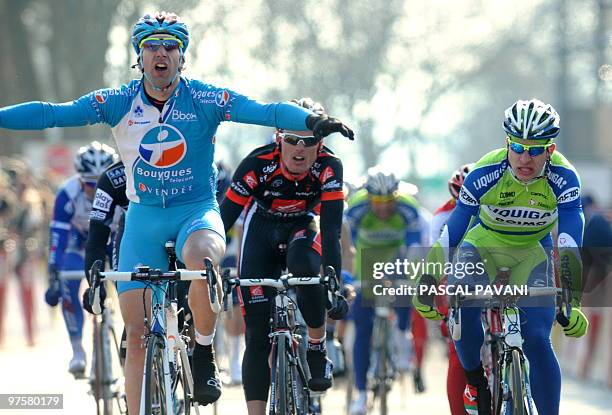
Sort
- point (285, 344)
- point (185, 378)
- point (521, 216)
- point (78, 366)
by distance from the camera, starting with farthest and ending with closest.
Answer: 1. point (78, 366)
2. point (521, 216)
3. point (285, 344)
4. point (185, 378)

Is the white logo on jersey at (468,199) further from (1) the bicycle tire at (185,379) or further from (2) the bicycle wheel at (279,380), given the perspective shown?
(1) the bicycle tire at (185,379)

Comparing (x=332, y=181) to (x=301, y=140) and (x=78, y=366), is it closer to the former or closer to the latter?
(x=301, y=140)

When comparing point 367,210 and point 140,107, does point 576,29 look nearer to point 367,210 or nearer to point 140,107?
point 367,210

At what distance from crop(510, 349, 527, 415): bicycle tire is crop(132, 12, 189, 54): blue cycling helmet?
255cm

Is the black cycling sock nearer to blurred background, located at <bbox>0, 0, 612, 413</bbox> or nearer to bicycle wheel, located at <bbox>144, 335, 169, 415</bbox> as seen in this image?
bicycle wheel, located at <bbox>144, 335, 169, 415</bbox>

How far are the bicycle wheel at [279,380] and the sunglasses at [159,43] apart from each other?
6.03 feet

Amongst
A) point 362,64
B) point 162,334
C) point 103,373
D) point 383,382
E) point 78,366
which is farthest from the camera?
point 362,64

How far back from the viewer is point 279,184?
994 cm

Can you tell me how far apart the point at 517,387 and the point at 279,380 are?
4.67 ft

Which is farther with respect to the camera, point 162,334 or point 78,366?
point 78,366

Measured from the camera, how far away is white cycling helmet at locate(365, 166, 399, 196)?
1418 centimetres

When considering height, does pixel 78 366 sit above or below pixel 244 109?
below

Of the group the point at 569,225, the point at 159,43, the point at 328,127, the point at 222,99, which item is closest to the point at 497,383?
the point at 569,225

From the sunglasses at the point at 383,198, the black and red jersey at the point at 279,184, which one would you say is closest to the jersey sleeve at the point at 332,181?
the black and red jersey at the point at 279,184
